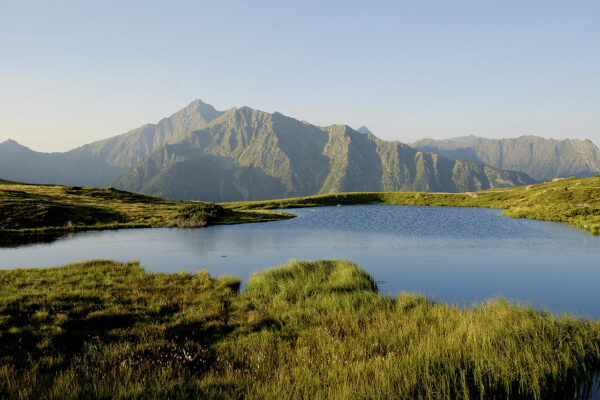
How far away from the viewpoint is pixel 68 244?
118 ft

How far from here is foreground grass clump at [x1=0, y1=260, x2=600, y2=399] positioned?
23.7ft

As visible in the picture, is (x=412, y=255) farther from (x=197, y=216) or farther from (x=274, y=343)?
(x=197, y=216)

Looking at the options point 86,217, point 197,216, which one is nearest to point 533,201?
point 197,216

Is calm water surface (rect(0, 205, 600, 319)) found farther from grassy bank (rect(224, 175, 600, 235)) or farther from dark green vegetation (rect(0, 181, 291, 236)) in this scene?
grassy bank (rect(224, 175, 600, 235))

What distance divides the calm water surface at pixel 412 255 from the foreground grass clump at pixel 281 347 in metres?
5.08

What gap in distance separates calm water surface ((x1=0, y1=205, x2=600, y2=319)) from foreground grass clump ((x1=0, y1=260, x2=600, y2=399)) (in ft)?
16.7

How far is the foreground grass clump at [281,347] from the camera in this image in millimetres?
7227

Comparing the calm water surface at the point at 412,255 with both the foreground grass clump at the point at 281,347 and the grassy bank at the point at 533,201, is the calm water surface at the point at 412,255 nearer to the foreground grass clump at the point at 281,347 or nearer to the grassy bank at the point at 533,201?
the foreground grass clump at the point at 281,347

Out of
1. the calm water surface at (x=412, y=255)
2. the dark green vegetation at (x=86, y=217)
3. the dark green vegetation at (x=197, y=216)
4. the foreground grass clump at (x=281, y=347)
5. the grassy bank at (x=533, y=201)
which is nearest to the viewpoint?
the foreground grass clump at (x=281, y=347)

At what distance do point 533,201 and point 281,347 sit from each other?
84786 millimetres

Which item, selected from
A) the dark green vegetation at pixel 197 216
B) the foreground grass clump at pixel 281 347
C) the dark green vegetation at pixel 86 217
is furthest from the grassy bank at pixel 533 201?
the foreground grass clump at pixel 281 347

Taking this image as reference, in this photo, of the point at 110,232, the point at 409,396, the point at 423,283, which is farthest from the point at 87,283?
the point at 110,232

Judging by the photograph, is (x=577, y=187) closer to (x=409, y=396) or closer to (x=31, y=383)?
(x=409, y=396)

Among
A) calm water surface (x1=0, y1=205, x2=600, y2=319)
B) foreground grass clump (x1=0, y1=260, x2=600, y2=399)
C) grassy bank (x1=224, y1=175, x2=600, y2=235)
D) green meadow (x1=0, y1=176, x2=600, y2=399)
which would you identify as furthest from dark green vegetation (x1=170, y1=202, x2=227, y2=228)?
grassy bank (x1=224, y1=175, x2=600, y2=235)
